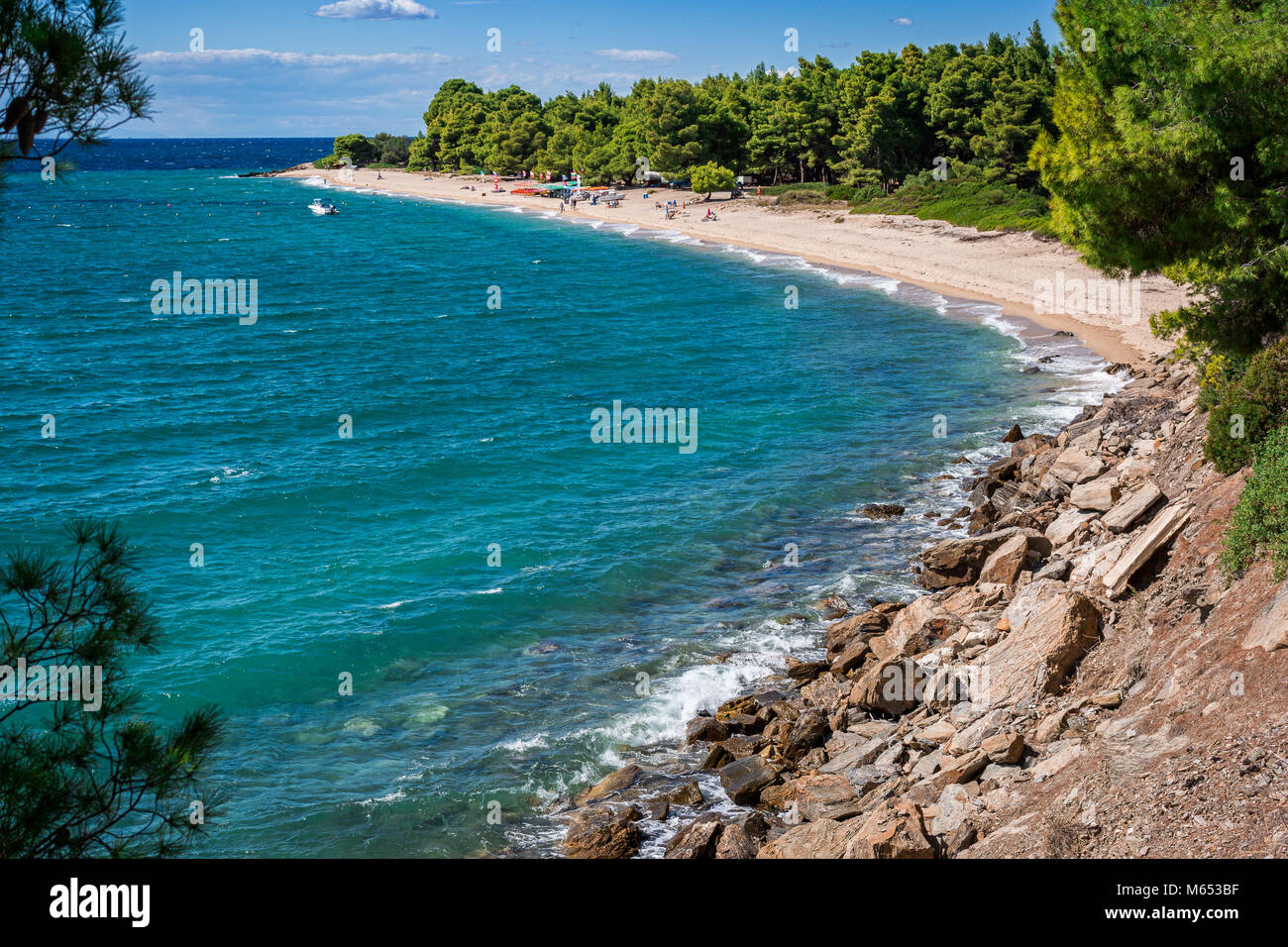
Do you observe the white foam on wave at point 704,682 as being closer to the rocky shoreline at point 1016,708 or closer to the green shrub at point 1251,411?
the rocky shoreline at point 1016,708

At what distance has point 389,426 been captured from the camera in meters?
41.9

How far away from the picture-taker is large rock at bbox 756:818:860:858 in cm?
1346

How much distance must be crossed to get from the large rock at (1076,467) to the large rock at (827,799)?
13.8m

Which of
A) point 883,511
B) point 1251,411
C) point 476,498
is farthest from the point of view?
point 476,498

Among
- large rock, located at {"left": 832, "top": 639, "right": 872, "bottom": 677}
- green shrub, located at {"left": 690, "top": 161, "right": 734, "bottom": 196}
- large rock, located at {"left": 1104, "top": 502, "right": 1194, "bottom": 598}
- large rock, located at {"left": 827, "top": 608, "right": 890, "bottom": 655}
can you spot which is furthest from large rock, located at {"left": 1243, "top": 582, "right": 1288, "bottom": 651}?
green shrub, located at {"left": 690, "top": 161, "right": 734, "bottom": 196}

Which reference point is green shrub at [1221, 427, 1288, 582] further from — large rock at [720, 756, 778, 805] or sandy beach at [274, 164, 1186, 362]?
sandy beach at [274, 164, 1186, 362]

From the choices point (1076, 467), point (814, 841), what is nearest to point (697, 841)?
point (814, 841)

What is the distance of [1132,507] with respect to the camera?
20031 millimetres

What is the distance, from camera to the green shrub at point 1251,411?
1719cm

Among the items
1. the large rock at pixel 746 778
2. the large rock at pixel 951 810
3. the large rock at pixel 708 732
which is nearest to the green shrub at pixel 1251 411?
the large rock at pixel 951 810

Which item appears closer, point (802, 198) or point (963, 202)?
point (963, 202)

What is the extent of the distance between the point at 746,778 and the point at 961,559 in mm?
9627

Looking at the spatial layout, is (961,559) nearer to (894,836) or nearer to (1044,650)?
(1044,650)
